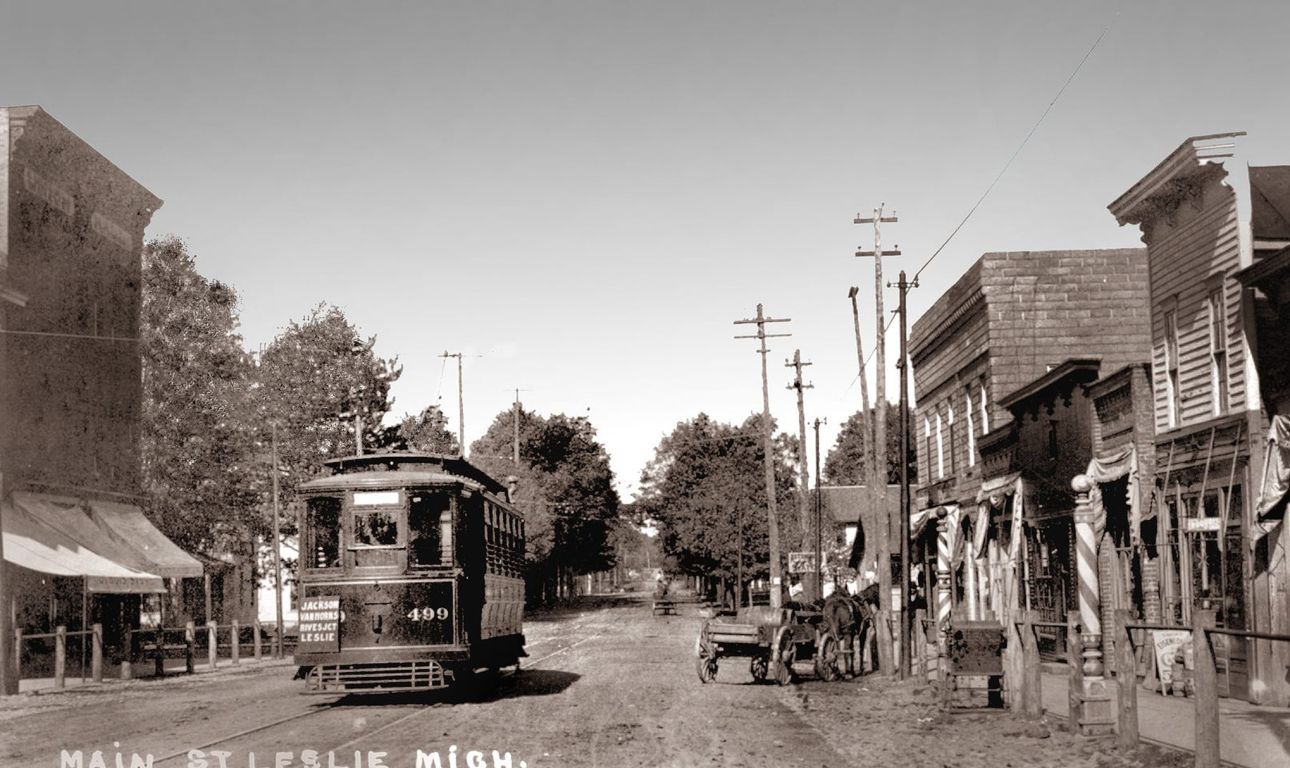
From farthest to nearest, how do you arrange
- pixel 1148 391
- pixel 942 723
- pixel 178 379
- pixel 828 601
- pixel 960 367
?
Answer: pixel 178 379 → pixel 960 367 → pixel 828 601 → pixel 1148 391 → pixel 942 723

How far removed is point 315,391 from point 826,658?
29028 millimetres

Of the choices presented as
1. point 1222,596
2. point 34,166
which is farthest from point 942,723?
point 34,166

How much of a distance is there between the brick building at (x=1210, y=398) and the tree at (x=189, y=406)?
1242 inches

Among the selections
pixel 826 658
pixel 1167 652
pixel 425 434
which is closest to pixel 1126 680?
pixel 1167 652

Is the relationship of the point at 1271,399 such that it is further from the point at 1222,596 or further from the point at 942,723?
the point at 942,723

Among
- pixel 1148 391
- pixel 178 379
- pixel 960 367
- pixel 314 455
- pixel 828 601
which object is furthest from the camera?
pixel 314 455

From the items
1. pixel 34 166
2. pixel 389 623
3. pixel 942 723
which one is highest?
pixel 34 166

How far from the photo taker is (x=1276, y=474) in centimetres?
1659

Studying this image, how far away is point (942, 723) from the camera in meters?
16.9

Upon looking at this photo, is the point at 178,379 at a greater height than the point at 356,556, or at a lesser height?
greater

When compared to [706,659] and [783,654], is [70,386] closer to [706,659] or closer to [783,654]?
[706,659]

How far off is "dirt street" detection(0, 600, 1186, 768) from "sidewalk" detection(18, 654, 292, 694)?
1090mm

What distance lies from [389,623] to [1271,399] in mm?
12266

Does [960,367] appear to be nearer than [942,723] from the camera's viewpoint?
No
